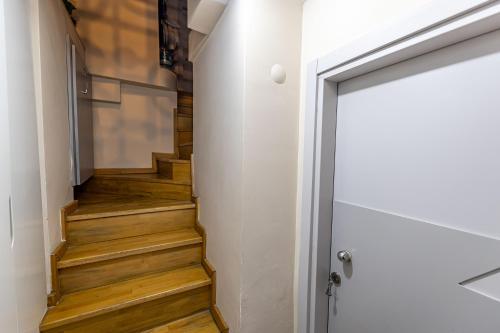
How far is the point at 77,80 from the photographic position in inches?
70.6

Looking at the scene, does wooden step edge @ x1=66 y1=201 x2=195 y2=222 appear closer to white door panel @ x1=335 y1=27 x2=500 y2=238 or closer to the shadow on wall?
white door panel @ x1=335 y1=27 x2=500 y2=238

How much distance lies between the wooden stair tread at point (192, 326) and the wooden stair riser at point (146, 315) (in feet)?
0.10

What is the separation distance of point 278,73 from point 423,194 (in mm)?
805

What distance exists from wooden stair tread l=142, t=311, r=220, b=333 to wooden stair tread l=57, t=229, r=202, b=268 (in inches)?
19.4

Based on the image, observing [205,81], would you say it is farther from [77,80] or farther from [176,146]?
[176,146]

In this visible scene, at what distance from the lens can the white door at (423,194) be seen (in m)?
0.62

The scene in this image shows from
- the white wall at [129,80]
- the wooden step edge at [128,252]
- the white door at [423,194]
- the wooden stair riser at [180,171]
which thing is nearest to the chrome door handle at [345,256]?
the white door at [423,194]

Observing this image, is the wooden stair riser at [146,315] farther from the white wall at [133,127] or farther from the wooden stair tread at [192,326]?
the white wall at [133,127]

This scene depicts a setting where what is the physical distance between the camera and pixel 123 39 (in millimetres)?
2576

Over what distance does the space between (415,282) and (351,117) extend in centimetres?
70

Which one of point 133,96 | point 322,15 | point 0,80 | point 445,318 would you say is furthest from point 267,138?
point 133,96

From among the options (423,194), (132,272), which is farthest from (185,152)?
(423,194)

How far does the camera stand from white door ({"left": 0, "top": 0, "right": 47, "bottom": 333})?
2.67 feet

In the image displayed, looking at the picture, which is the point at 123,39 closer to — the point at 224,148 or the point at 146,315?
the point at 224,148
